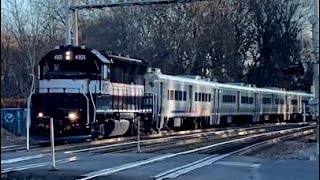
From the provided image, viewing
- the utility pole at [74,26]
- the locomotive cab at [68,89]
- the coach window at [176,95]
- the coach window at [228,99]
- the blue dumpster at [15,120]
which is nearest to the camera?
the locomotive cab at [68,89]

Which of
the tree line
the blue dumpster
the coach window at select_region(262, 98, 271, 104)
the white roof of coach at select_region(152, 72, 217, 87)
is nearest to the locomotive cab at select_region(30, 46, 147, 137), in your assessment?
the blue dumpster

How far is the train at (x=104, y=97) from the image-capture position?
2767cm

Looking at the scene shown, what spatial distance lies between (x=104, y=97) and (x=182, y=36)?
29967 mm

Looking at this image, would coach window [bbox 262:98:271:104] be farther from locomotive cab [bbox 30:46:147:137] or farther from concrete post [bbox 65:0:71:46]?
concrete post [bbox 65:0:71:46]

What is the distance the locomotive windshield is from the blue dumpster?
157 inches

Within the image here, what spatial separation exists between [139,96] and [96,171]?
18149 millimetres

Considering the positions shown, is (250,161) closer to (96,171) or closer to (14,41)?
(96,171)

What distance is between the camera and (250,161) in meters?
19.0

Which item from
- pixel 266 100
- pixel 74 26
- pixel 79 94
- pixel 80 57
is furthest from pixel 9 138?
pixel 266 100

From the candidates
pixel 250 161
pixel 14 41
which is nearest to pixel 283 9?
pixel 14 41

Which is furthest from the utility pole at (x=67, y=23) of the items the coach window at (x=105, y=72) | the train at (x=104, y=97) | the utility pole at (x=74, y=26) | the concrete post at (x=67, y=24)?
the coach window at (x=105, y=72)

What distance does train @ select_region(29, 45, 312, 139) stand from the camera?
27672mm

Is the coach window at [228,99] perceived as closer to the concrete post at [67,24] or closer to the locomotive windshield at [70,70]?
the concrete post at [67,24]

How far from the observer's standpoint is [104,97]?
28797mm
